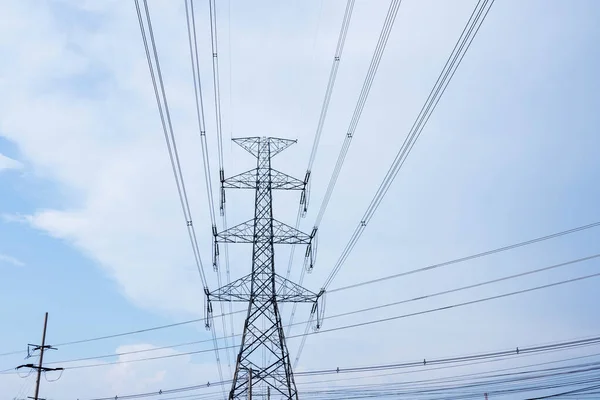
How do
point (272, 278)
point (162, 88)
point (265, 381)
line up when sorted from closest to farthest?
1. point (162, 88)
2. point (265, 381)
3. point (272, 278)

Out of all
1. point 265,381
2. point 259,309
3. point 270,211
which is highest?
point 270,211

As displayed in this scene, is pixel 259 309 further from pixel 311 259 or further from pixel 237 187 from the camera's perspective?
pixel 237 187

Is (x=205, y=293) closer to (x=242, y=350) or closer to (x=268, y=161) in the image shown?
(x=242, y=350)

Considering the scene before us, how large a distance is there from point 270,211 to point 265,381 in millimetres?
11495

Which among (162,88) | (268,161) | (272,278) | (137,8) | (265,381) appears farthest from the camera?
(268,161)

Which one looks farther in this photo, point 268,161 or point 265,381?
point 268,161

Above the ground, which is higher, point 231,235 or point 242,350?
point 231,235

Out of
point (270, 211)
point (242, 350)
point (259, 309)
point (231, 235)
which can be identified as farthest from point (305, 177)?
point (242, 350)

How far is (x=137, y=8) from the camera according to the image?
16.8 meters

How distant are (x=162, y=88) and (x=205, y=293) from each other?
2246 centimetres

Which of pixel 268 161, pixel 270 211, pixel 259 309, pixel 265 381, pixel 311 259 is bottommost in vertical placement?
pixel 265 381

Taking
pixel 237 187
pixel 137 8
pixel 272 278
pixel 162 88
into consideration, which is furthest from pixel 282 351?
pixel 137 8

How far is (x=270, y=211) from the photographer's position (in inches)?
1686

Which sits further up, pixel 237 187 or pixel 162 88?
pixel 237 187
